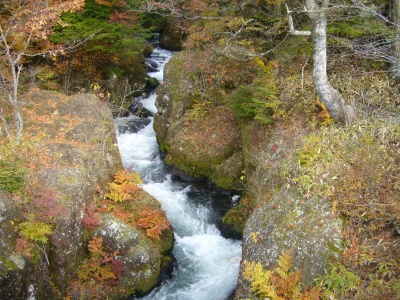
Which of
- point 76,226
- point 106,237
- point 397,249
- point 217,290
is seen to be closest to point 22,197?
point 76,226

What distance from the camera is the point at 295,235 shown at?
23.2 ft

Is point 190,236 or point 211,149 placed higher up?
point 211,149

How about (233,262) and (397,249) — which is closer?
(397,249)

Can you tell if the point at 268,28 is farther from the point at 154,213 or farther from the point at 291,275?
the point at 291,275

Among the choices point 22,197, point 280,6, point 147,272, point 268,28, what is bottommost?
point 147,272

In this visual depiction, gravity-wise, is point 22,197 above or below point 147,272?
above

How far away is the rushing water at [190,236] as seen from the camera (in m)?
9.80

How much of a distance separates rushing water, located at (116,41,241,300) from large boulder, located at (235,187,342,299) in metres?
2.37

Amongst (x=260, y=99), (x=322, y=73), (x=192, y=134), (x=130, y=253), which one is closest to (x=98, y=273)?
(x=130, y=253)

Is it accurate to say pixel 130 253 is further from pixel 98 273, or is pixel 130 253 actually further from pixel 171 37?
pixel 171 37

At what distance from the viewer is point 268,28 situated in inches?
535

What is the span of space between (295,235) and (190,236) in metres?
5.37

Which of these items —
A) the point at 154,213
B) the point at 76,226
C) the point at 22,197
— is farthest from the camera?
the point at 154,213

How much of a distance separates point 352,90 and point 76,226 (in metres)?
9.42
